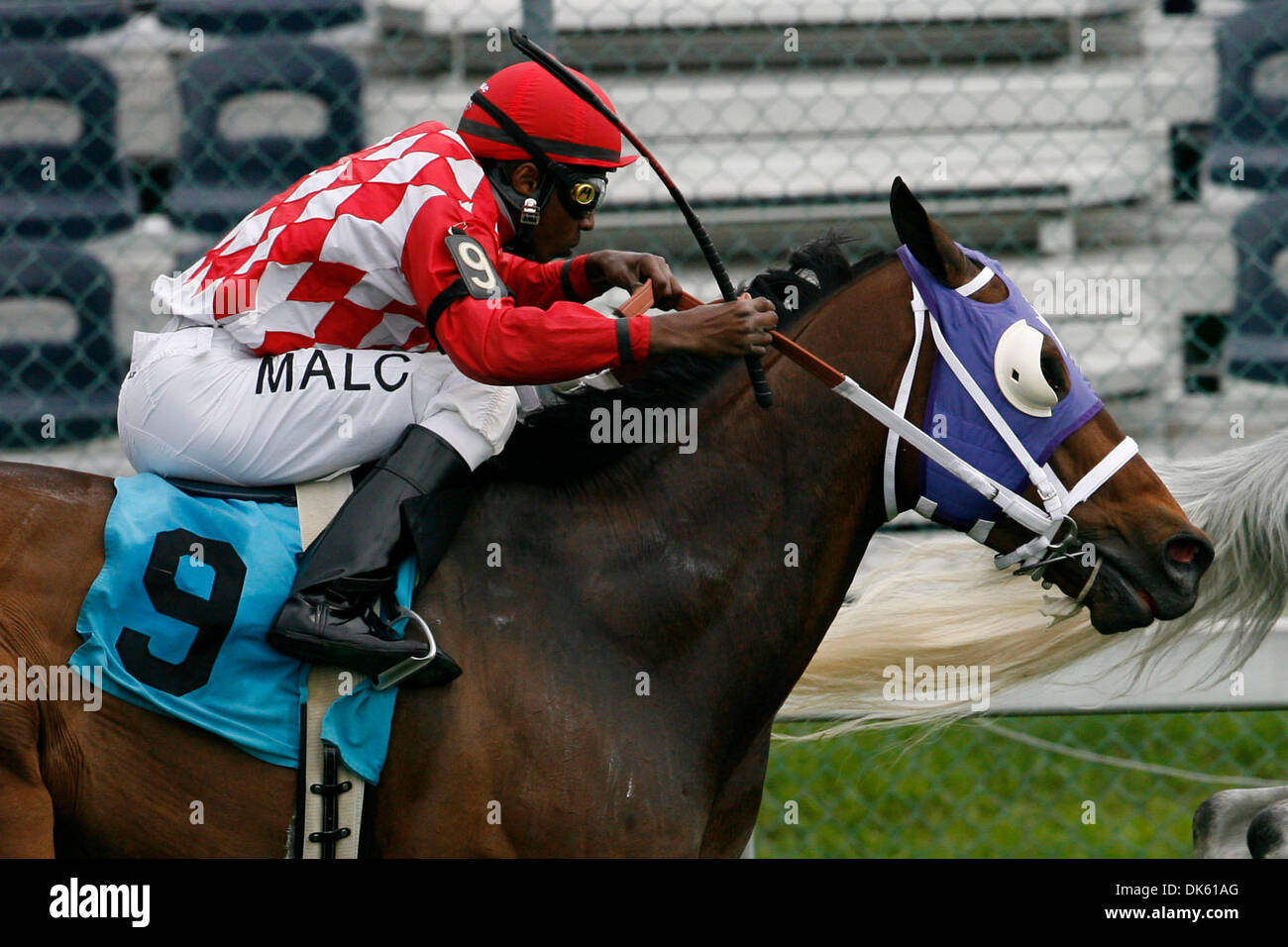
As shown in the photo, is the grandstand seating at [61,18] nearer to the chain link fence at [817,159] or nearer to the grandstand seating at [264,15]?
the chain link fence at [817,159]

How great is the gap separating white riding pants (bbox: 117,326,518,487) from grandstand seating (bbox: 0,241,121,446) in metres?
2.81

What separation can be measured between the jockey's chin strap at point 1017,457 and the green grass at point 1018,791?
6.71 feet

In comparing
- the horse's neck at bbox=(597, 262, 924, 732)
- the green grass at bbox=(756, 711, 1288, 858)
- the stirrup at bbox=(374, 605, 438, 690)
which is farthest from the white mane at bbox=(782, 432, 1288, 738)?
the stirrup at bbox=(374, 605, 438, 690)

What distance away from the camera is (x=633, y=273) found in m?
3.12

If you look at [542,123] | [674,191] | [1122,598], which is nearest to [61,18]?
[542,123]

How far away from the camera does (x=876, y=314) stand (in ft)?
9.15

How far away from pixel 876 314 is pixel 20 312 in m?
3.97

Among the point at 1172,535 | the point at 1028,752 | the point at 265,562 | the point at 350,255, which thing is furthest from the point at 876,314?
the point at 1028,752

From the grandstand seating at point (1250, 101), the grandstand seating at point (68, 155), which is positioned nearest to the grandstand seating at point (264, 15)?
the grandstand seating at point (68, 155)

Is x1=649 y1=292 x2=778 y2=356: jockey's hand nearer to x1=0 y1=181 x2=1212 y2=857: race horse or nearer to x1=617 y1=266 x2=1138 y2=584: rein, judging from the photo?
x1=617 y1=266 x2=1138 y2=584: rein

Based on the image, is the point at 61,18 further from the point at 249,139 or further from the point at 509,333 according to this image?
the point at 509,333

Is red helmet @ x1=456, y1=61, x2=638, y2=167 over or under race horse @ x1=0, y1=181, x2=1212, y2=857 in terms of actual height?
over

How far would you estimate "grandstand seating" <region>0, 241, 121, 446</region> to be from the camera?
534 centimetres

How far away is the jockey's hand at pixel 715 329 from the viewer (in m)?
2.53
